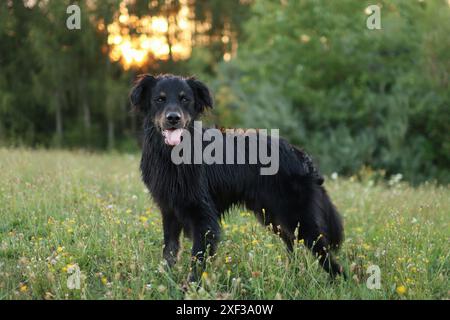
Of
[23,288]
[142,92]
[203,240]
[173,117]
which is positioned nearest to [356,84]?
[142,92]

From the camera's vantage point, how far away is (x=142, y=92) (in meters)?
4.87

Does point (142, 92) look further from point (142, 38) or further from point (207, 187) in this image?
point (142, 38)

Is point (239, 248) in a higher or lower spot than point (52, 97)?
lower

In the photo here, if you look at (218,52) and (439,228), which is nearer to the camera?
(439,228)

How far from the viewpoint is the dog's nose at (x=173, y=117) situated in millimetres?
4352

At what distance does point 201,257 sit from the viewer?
431 centimetres

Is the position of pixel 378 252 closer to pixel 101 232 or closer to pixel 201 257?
pixel 201 257

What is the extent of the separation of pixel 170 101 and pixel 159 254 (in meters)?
1.60

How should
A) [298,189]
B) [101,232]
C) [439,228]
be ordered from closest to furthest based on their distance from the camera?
[298,189] → [101,232] → [439,228]

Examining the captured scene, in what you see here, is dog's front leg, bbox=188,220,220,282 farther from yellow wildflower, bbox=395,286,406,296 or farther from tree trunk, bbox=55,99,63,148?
tree trunk, bbox=55,99,63,148

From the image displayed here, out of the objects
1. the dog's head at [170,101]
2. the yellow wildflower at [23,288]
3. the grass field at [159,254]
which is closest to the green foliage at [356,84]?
the grass field at [159,254]

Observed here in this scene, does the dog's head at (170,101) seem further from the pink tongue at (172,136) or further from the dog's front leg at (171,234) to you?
the dog's front leg at (171,234)
